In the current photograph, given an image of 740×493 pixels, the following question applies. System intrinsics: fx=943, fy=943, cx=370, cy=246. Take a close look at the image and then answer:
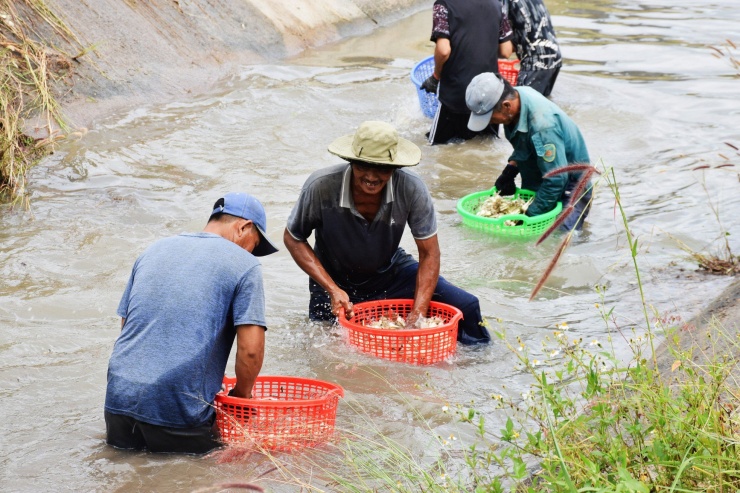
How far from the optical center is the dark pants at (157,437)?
428cm

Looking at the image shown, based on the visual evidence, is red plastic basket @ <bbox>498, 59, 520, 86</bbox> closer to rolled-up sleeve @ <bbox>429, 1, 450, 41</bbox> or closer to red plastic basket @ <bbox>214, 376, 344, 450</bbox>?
rolled-up sleeve @ <bbox>429, 1, 450, 41</bbox>

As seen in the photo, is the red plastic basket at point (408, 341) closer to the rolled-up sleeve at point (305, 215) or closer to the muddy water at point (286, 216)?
the muddy water at point (286, 216)

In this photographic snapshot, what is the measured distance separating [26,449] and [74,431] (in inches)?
10.1

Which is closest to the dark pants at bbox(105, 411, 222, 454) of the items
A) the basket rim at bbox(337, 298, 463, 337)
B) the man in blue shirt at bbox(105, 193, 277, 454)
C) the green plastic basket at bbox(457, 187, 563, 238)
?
Result: the man in blue shirt at bbox(105, 193, 277, 454)

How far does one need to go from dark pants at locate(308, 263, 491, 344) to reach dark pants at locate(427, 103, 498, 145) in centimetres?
446

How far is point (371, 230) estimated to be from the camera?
18.8 ft

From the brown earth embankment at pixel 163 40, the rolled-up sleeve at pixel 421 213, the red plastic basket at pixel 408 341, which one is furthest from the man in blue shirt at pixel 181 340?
the brown earth embankment at pixel 163 40

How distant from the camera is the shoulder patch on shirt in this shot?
7.23 metres

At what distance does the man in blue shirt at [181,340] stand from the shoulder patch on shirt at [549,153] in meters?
3.54

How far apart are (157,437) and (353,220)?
192 centimetres

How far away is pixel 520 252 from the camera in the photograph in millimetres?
7816

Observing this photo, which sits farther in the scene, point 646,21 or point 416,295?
point 646,21

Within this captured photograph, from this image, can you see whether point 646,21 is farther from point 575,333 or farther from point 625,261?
point 575,333

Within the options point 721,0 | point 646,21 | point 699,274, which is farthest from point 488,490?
point 721,0
